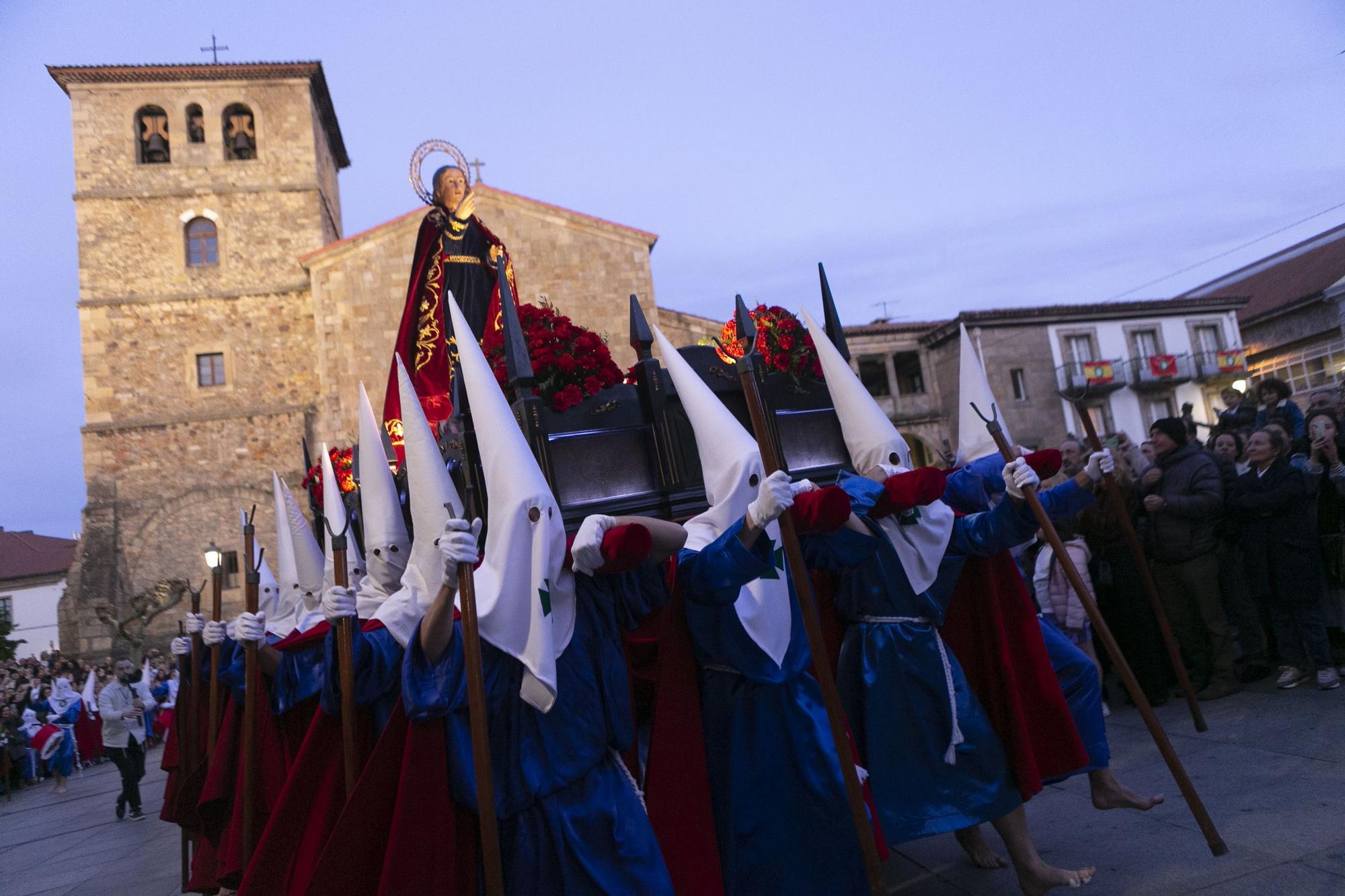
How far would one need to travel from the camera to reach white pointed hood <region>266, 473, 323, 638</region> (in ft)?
20.0

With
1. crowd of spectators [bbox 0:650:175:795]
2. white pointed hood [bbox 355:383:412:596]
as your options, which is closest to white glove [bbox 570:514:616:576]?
white pointed hood [bbox 355:383:412:596]

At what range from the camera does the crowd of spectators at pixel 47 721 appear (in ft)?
49.1

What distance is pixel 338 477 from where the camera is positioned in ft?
25.7

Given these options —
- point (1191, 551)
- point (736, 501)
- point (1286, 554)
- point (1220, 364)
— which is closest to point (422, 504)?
point (736, 501)

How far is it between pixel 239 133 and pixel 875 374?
23.3m

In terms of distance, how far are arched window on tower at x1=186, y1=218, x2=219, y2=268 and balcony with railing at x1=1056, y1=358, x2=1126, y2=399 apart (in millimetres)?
28088

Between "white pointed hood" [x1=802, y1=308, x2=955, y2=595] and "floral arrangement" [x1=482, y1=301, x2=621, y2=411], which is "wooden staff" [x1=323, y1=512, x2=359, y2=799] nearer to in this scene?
"white pointed hood" [x1=802, y1=308, x2=955, y2=595]

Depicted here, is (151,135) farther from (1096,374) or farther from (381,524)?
(1096,374)

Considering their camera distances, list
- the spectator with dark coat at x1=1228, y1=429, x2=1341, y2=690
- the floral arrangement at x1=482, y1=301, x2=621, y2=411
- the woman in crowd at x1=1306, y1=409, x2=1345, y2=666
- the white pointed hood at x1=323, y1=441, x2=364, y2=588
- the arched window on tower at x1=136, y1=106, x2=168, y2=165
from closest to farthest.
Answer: the white pointed hood at x1=323, y1=441, x2=364, y2=588 → the floral arrangement at x1=482, y1=301, x2=621, y2=411 → the spectator with dark coat at x1=1228, y1=429, x2=1341, y2=690 → the woman in crowd at x1=1306, y1=409, x2=1345, y2=666 → the arched window on tower at x1=136, y1=106, x2=168, y2=165

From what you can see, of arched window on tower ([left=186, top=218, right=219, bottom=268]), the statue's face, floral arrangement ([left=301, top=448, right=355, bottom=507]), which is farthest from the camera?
arched window on tower ([left=186, top=218, right=219, bottom=268])

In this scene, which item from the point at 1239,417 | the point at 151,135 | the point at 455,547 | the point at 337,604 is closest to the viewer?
the point at 455,547

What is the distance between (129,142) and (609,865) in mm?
29379

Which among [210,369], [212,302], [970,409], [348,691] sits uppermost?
[212,302]

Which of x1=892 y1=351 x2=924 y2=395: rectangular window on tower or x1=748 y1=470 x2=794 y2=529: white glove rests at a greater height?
x1=892 y1=351 x2=924 y2=395: rectangular window on tower
